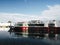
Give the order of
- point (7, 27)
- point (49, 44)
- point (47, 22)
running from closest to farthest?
1. point (49, 44)
2. point (47, 22)
3. point (7, 27)

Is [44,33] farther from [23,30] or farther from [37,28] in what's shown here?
[23,30]

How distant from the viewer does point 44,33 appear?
13.7m

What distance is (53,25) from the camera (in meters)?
13.6

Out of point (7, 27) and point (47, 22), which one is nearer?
point (47, 22)

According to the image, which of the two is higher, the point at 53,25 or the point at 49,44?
the point at 53,25

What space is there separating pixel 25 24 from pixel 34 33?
101 cm

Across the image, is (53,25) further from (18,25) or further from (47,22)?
(18,25)

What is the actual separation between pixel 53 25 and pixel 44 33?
36.4 inches

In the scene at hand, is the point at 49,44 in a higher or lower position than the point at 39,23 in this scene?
lower

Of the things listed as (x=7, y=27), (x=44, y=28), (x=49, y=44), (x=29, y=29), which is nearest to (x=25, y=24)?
(x=29, y=29)

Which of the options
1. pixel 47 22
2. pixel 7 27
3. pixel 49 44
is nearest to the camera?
pixel 49 44

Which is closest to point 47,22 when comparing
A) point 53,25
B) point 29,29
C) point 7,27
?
point 53,25

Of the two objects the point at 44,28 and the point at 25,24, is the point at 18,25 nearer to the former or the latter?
the point at 25,24

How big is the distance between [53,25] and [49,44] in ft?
17.1
